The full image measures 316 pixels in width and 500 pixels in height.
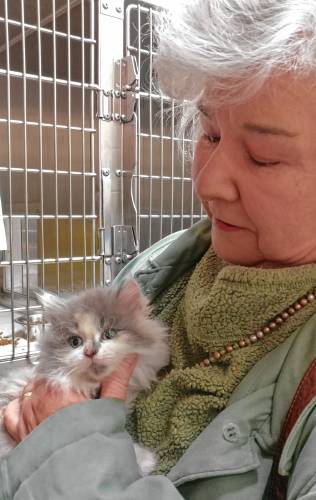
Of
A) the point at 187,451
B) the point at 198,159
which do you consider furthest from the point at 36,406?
the point at 198,159

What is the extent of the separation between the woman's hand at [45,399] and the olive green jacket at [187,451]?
5 centimetres

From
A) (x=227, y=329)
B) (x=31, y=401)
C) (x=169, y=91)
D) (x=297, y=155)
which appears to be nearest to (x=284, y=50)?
(x=297, y=155)

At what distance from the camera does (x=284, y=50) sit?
64cm

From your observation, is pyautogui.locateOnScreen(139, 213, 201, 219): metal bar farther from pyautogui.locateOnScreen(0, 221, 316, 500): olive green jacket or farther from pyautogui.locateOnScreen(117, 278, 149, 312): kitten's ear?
pyautogui.locateOnScreen(0, 221, 316, 500): olive green jacket

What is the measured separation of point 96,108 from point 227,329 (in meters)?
0.89

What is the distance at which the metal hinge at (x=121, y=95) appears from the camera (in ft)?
4.62

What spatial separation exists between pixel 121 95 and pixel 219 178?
2.65ft

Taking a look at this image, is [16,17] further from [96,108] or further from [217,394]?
[217,394]

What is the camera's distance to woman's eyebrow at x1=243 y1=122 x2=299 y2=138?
0.65 meters

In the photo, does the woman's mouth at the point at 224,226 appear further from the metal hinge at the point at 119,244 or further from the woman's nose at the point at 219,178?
the metal hinge at the point at 119,244

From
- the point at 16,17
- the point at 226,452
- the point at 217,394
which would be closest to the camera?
the point at 226,452

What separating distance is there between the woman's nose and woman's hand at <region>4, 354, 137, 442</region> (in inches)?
12.1

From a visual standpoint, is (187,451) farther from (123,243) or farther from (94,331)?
(123,243)

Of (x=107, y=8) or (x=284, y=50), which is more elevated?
(x=107, y=8)
